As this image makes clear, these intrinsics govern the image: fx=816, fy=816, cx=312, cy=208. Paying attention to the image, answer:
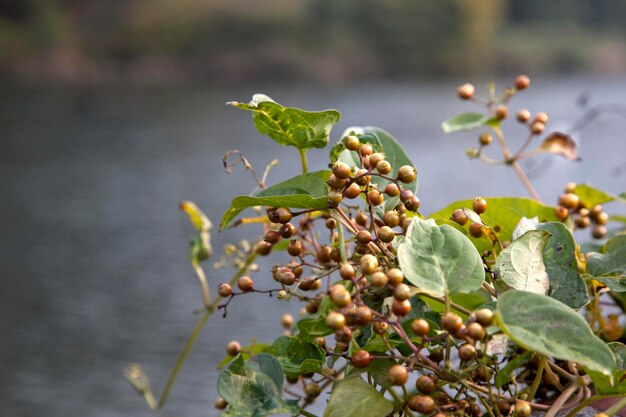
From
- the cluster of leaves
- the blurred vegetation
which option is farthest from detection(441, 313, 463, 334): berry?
the blurred vegetation

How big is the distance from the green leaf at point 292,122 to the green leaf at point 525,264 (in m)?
0.05

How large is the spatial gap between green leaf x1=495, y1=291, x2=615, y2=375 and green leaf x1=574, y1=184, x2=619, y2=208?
0.14 m

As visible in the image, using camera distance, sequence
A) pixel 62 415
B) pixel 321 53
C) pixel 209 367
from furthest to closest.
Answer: pixel 321 53 < pixel 209 367 < pixel 62 415

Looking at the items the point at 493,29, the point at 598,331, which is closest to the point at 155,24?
the point at 493,29

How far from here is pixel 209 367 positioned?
1.15 meters

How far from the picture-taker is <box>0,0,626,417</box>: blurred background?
1297 mm

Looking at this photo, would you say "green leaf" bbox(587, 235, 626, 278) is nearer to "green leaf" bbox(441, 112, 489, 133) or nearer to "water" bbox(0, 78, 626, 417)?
"green leaf" bbox(441, 112, 489, 133)

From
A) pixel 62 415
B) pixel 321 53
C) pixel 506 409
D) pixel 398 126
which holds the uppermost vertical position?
pixel 321 53

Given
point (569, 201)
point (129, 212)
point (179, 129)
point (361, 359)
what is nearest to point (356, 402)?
point (361, 359)

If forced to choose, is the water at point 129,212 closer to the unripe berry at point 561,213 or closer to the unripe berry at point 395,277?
the unripe berry at point 561,213

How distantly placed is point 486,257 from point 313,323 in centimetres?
5

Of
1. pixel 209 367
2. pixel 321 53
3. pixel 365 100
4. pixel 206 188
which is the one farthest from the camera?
pixel 321 53

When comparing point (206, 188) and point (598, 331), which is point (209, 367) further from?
point (206, 188)

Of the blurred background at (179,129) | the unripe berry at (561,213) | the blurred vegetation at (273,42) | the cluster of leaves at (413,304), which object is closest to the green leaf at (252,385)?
the cluster of leaves at (413,304)
